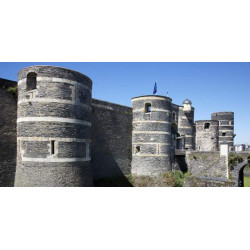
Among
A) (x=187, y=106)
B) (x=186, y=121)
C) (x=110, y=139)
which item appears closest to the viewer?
(x=110, y=139)

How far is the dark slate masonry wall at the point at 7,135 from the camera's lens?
10711mm

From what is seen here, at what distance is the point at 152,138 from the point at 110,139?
3769 millimetres

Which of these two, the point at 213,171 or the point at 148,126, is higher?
the point at 148,126

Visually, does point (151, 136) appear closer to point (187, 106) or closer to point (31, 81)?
point (187, 106)

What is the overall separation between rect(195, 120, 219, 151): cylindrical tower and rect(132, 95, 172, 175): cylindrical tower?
1084 centimetres

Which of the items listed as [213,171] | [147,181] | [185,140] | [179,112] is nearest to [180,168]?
[213,171]

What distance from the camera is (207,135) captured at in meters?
28.0

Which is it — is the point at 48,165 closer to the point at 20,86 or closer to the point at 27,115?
the point at 27,115

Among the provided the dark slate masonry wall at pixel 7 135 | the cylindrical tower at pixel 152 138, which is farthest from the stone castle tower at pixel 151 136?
the dark slate masonry wall at pixel 7 135

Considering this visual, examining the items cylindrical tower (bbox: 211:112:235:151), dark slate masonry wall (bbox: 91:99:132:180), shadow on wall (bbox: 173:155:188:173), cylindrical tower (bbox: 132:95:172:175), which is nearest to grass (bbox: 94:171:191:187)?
cylindrical tower (bbox: 132:95:172:175)

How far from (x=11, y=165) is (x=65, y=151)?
322cm

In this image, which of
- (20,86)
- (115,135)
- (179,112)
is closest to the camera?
(20,86)

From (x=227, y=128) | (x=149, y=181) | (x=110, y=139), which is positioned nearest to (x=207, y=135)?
(x=227, y=128)

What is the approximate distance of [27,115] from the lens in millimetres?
10156
